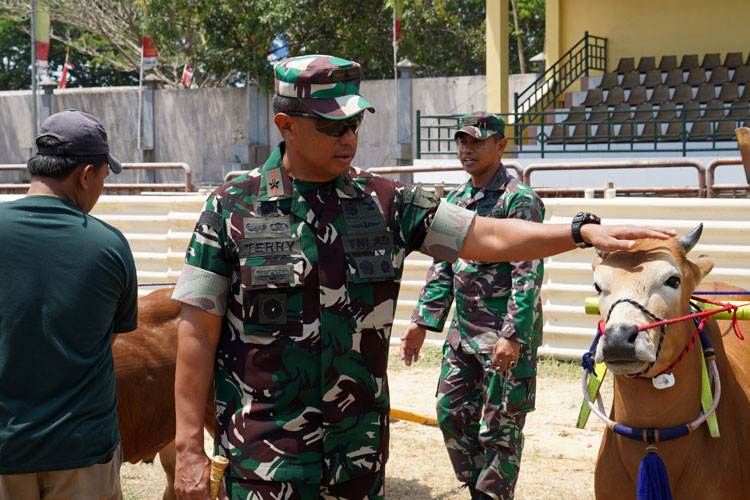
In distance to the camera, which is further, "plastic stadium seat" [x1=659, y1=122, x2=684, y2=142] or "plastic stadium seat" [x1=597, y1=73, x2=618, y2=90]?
"plastic stadium seat" [x1=597, y1=73, x2=618, y2=90]

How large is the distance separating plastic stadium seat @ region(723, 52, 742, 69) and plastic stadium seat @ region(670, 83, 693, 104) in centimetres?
119

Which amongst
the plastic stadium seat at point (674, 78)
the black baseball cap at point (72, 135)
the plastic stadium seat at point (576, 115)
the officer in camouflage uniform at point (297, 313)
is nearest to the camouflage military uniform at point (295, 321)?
the officer in camouflage uniform at point (297, 313)

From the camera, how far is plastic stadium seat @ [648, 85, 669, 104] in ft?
66.5

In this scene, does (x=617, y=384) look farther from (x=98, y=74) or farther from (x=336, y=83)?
(x=98, y=74)

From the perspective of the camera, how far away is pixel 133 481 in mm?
5789

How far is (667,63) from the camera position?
2164cm

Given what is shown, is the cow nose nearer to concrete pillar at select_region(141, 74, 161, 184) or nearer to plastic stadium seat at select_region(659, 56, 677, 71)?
plastic stadium seat at select_region(659, 56, 677, 71)

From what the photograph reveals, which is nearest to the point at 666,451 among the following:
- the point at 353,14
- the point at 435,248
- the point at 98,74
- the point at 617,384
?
the point at 617,384

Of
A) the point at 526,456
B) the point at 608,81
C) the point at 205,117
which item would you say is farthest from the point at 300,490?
the point at 205,117

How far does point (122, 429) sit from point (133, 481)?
4.93ft

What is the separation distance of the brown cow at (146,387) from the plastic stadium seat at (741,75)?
17758mm

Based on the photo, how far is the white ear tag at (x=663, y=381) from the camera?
11.3 ft

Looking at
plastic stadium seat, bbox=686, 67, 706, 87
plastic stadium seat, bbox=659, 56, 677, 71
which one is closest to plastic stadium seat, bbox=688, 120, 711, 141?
plastic stadium seat, bbox=686, 67, 706, 87

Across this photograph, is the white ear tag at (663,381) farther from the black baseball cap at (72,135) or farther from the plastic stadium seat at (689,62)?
the plastic stadium seat at (689,62)
